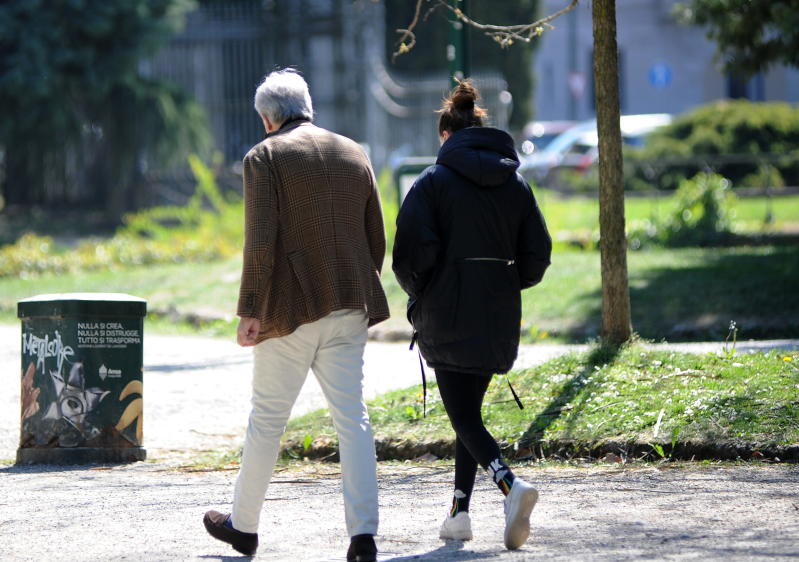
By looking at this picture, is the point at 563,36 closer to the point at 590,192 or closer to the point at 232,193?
the point at 590,192

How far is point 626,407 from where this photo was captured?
22.6 feet

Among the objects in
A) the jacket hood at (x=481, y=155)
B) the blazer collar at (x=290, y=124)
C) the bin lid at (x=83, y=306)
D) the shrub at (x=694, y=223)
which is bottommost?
the bin lid at (x=83, y=306)

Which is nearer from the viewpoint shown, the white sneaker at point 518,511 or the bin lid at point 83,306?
the white sneaker at point 518,511

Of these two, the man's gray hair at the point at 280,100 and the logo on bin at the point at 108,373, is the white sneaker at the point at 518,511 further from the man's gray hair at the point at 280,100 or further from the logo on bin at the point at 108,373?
the logo on bin at the point at 108,373

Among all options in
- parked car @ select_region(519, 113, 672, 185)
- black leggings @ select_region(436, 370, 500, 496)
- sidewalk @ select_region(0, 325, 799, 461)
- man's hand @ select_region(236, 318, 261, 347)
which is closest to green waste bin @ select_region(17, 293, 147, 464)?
sidewalk @ select_region(0, 325, 799, 461)

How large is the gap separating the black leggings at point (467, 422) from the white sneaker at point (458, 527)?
11 cm

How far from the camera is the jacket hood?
16.1 ft

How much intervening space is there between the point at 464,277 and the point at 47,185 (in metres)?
19.1

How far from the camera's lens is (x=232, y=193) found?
1975 centimetres

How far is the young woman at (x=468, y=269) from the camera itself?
4852mm

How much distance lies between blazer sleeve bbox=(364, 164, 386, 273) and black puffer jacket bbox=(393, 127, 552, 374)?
0.11 meters

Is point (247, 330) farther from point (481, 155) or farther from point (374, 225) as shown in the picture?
point (481, 155)

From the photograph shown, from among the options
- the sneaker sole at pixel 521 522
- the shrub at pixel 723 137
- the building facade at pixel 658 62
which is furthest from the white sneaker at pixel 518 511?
the building facade at pixel 658 62

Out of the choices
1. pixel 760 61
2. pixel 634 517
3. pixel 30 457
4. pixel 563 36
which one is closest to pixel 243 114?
pixel 760 61
